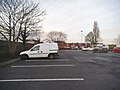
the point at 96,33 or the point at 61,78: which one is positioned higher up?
the point at 96,33

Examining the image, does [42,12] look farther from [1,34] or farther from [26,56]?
[26,56]

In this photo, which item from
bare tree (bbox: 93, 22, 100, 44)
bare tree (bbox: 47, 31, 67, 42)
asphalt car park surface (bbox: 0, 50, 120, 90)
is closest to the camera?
asphalt car park surface (bbox: 0, 50, 120, 90)

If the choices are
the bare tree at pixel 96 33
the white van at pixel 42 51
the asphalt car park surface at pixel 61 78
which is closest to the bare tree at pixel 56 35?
the bare tree at pixel 96 33

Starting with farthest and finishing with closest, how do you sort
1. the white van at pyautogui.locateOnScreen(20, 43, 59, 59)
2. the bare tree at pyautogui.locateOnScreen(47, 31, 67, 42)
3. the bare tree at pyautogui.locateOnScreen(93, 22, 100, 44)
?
the bare tree at pyautogui.locateOnScreen(47, 31, 67, 42), the bare tree at pyautogui.locateOnScreen(93, 22, 100, 44), the white van at pyautogui.locateOnScreen(20, 43, 59, 59)

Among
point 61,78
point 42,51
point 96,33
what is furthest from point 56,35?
point 61,78

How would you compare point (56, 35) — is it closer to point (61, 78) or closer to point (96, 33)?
point (96, 33)

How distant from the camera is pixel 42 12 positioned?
102 feet

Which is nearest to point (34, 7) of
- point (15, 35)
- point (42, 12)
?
point (42, 12)

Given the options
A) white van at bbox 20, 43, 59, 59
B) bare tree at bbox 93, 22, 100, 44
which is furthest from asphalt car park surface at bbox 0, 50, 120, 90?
bare tree at bbox 93, 22, 100, 44

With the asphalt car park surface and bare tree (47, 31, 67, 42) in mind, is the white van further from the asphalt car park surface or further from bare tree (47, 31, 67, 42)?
bare tree (47, 31, 67, 42)

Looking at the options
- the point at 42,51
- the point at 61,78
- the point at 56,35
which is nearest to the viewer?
the point at 61,78

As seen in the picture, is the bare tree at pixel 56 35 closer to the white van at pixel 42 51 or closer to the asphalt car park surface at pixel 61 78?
the white van at pixel 42 51

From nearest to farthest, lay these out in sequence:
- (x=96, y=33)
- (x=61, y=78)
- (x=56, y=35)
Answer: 1. (x=61, y=78)
2. (x=96, y=33)
3. (x=56, y=35)

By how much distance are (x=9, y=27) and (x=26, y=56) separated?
18.9 feet
